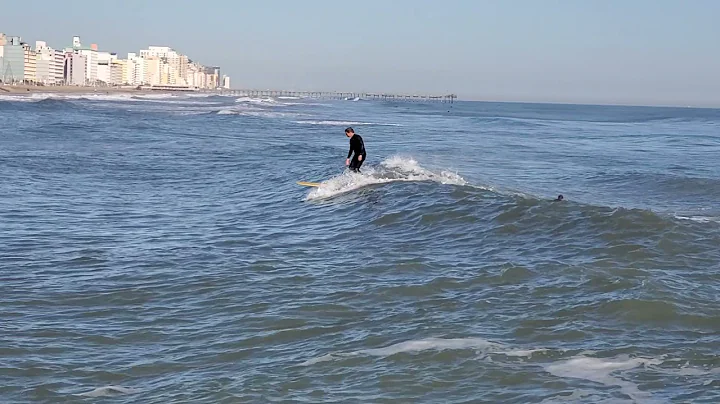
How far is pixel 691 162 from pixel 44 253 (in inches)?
917

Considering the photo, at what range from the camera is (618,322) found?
27.1 feet

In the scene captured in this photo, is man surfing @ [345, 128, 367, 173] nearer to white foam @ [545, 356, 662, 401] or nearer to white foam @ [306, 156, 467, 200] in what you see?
white foam @ [306, 156, 467, 200]

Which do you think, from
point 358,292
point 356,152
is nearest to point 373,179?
point 356,152

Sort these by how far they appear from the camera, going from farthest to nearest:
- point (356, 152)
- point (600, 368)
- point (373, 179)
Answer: point (356, 152) < point (373, 179) < point (600, 368)

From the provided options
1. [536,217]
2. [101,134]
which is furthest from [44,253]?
[101,134]

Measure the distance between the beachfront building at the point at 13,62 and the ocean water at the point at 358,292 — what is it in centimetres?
17970

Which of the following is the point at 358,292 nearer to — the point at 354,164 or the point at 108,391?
the point at 108,391

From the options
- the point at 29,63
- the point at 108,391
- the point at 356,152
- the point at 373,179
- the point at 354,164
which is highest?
the point at 29,63

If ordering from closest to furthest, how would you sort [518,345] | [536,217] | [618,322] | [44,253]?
1. [518,345]
2. [618,322]
3. [44,253]
4. [536,217]

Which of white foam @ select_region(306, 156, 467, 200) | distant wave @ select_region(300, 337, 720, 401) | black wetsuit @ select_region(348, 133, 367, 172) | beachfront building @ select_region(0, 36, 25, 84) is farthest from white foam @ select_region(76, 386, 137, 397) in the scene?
beachfront building @ select_region(0, 36, 25, 84)

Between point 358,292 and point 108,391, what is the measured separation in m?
3.56

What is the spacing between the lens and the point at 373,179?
Result: 779 inches

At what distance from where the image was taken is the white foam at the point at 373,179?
18500 mm

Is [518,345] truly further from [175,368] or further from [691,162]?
[691,162]
